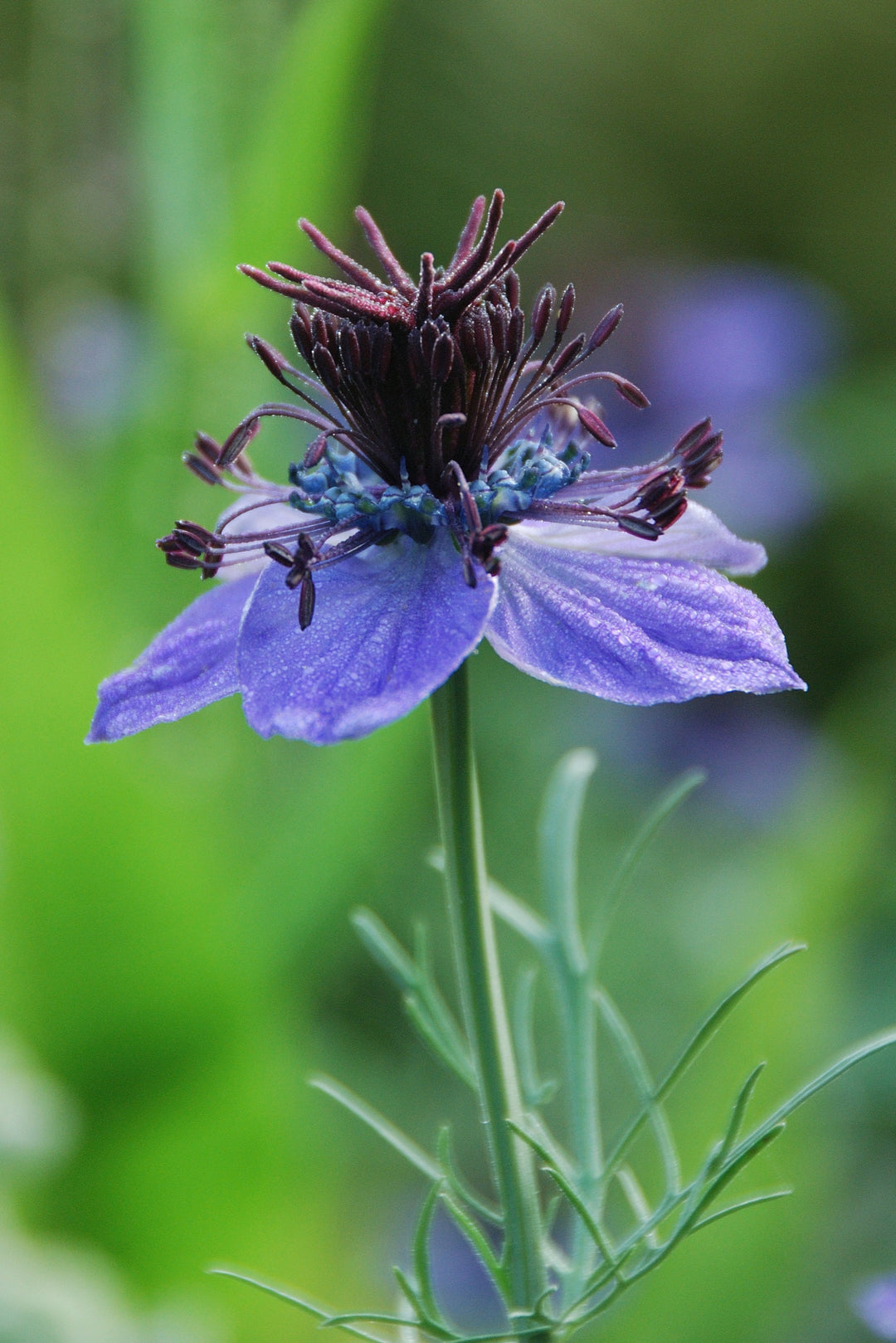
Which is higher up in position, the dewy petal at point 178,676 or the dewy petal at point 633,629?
the dewy petal at point 633,629

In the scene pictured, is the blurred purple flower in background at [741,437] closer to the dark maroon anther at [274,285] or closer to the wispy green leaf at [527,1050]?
the wispy green leaf at [527,1050]

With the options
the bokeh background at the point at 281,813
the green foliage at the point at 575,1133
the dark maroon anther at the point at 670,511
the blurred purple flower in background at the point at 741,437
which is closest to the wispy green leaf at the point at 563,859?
the green foliage at the point at 575,1133

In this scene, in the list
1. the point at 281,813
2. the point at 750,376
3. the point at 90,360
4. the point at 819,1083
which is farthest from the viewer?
the point at 90,360

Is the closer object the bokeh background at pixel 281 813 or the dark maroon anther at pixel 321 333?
the dark maroon anther at pixel 321 333

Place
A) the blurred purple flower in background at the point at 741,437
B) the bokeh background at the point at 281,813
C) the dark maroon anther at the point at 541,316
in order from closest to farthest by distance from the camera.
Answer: the dark maroon anther at the point at 541,316
the bokeh background at the point at 281,813
the blurred purple flower in background at the point at 741,437

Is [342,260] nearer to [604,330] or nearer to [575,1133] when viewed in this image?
[604,330]

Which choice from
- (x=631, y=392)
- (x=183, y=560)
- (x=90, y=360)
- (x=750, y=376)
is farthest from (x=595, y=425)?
(x=90, y=360)
